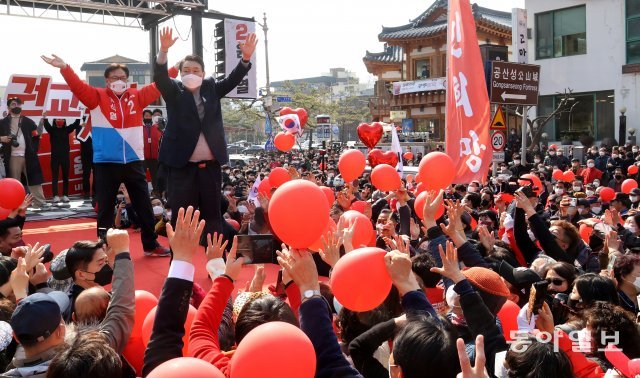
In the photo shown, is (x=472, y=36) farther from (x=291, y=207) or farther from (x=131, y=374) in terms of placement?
(x=131, y=374)

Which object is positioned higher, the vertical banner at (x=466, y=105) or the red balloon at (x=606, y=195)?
the vertical banner at (x=466, y=105)

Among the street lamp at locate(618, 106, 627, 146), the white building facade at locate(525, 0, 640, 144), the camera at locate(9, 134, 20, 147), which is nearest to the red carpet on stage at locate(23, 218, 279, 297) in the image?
the camera at locate(9, 134, 20, 147)

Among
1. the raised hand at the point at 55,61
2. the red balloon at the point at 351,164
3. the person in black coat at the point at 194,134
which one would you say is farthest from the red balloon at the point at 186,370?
the red balloon at the point at 351,164

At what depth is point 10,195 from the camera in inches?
195

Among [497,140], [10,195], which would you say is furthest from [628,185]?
[10,195]

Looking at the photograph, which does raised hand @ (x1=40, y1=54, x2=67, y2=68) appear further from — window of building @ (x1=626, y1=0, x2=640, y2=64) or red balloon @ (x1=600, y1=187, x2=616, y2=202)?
window of building @ (x1=626, y1=0, x2=640, y2=64)

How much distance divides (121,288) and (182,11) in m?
13.6

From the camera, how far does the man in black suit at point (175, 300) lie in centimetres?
201

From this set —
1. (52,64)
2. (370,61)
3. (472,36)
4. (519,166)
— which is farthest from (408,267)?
(370,61)

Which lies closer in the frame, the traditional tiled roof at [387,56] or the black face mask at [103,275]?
the black face mask at [103,275]

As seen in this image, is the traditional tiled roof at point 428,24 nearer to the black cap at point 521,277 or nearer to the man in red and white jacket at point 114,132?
the man in red and white jacket at point 114,132

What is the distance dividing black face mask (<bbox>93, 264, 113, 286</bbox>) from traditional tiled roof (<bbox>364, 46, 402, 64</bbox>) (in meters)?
31.7

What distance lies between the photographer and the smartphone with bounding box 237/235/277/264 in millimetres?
4289

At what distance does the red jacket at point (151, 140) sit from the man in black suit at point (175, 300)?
782cm
